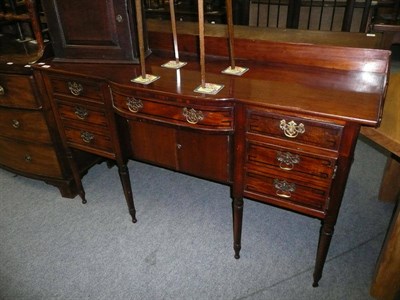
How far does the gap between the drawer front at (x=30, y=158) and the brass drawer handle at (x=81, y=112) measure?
1.48ft

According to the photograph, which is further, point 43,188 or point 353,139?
point 43,188

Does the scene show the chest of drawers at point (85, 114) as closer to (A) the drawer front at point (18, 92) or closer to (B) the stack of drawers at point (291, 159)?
(A) the drawer front at point (18, 92)

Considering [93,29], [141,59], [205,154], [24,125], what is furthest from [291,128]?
[24,125]

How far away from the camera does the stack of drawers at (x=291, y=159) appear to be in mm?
1203

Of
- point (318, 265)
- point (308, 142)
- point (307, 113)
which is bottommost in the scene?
point (318, 265)

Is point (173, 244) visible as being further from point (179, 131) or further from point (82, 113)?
point (82, 113)

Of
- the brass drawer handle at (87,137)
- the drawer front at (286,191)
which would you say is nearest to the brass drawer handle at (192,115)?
the drawer front at (286,191)

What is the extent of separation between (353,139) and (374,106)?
14cm

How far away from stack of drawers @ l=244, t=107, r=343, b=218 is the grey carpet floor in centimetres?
50

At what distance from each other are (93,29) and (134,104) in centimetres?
53

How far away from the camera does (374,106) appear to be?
116 centimetres

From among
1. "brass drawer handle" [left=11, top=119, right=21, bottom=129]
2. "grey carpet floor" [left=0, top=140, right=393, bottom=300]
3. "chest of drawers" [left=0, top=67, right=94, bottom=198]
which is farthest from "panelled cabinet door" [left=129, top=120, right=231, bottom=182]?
"brass drawer handle" [left=11, top=119, right=21, bottom=129]

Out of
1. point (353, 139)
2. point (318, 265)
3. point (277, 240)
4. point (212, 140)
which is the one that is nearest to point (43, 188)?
point (212, 140)

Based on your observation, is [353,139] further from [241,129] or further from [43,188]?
A: [43,188]
